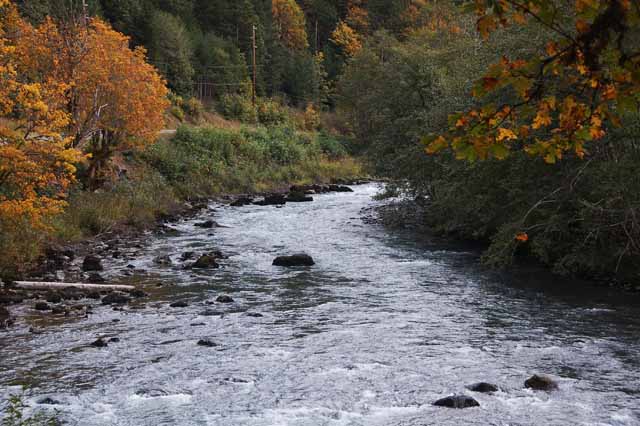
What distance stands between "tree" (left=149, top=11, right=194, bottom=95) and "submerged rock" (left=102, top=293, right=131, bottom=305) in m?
52.2

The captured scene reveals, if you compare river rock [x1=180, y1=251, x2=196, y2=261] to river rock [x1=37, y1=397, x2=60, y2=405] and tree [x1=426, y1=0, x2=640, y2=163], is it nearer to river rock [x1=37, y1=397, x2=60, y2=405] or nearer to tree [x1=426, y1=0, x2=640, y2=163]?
river rock [x1=37, y1=397, x2=60, y2=405]

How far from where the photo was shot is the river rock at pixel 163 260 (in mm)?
22891

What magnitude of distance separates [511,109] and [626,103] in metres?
0.63

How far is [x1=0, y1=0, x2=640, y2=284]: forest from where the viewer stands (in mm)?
4215

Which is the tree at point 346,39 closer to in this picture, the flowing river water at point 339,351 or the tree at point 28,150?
the flowing river water at point 339,351

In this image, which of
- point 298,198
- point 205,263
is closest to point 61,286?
point 205,263

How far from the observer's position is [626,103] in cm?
403

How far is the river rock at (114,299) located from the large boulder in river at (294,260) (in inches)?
234

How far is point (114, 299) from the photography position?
17.5 m

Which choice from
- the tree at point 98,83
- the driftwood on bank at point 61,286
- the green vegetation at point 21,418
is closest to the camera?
the green vegetation at point 21,418

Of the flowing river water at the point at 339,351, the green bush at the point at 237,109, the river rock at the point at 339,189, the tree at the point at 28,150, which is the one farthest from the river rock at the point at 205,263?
the green bush at the point at 237,109

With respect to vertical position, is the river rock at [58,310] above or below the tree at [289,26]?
below

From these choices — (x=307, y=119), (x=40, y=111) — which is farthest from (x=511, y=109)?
(x=307, y=119)

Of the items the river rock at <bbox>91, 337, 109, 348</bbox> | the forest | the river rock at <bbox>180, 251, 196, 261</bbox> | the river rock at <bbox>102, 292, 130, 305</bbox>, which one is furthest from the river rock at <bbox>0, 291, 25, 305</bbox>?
the river rock at <bbox>180, 251, 196, 261</bbox>
